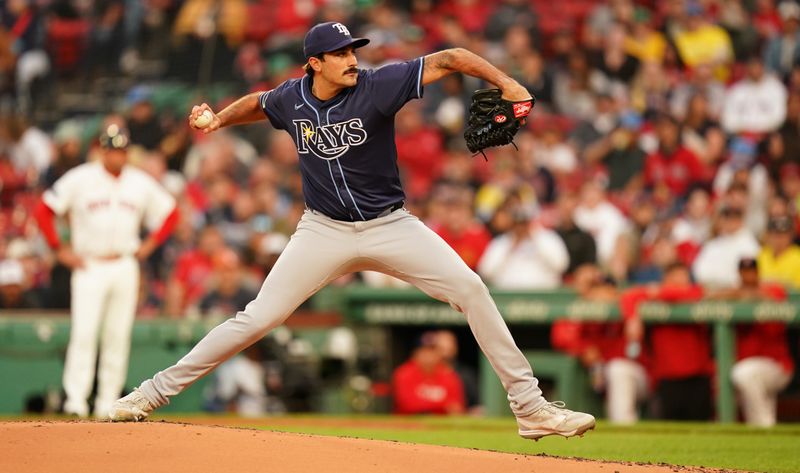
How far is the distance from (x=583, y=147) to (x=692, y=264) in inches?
106

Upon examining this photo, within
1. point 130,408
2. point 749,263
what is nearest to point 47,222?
point 130,408

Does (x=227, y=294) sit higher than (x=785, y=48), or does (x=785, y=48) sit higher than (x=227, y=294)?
(x=785, y=48)

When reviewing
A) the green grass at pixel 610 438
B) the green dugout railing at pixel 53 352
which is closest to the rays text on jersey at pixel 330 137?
the green grass at pixel 610 438

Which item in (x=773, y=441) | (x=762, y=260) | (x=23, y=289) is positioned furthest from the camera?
(x=23, y=289)

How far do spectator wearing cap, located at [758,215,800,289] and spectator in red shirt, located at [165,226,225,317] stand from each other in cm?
541

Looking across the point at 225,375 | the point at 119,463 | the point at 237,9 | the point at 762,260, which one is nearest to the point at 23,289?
the point at 225,375

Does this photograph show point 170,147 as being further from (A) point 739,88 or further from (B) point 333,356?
(A) point 739,88

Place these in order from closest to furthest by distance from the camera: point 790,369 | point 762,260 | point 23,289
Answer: point 790,369, point 762,260, point 23,289

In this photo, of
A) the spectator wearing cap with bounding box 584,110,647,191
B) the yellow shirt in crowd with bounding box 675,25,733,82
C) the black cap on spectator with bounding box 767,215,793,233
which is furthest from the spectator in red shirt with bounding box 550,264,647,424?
the yellow shirt in crowd with bounding box 675,25,733,82

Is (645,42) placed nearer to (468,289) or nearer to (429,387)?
(429,387)

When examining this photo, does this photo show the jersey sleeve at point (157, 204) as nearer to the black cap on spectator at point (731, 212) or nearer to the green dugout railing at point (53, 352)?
the green dugout railing at point (53, 352)

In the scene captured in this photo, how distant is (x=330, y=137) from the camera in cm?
636

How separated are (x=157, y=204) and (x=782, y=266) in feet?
17.9

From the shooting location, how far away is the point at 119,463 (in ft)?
18.8
